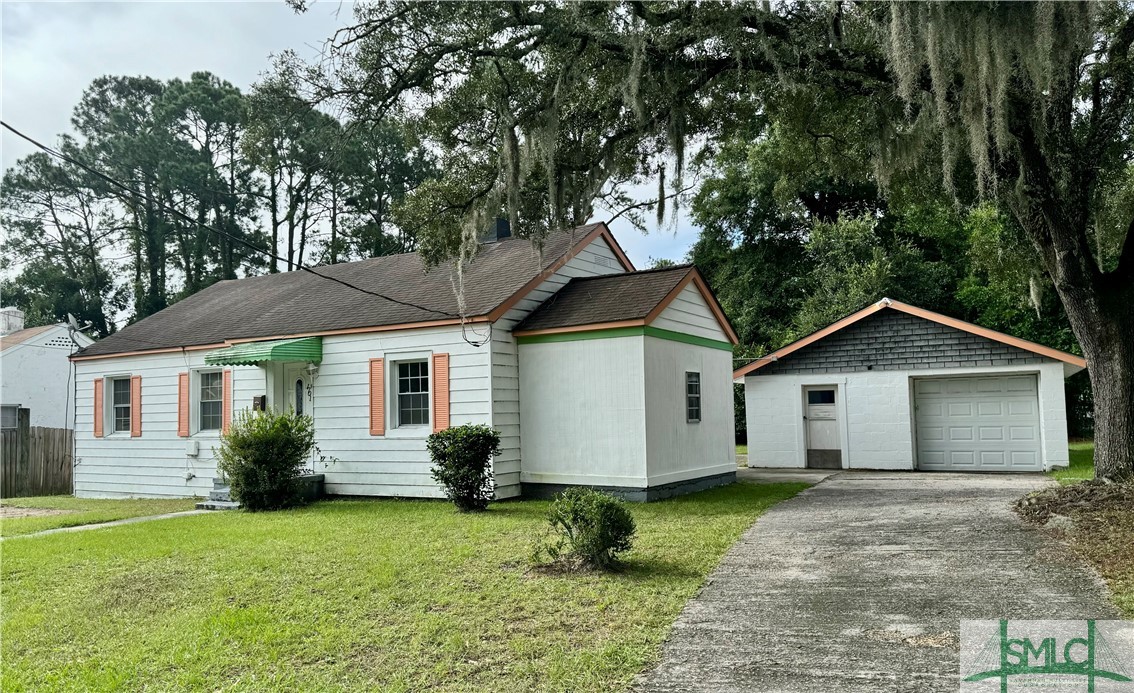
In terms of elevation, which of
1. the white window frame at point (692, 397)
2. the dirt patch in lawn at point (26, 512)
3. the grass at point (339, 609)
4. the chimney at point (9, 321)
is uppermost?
the chimney at point (9, 321)

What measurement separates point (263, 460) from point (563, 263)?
5642 mm

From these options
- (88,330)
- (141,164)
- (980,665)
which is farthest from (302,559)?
(88,330)

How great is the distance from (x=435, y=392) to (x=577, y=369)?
2263mm

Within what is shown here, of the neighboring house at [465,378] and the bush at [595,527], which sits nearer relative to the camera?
the bush at [595,527]

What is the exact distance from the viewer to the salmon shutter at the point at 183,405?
14.7 meters

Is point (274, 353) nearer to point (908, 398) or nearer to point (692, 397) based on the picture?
point (692, 397)

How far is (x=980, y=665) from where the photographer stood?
4.17 m

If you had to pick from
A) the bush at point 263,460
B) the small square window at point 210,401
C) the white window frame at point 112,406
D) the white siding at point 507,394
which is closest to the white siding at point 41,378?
the white window frame at point 112,406

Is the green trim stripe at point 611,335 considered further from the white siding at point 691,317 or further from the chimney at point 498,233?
the chimney at point 498,233

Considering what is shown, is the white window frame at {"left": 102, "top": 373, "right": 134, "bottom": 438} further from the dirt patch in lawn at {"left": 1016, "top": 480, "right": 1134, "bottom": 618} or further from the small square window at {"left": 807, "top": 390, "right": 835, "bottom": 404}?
the dirt patch in lawn at {"left": 1016, "top": 480, "right": 1134, "bottom": 618}

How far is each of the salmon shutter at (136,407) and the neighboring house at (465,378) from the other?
37mm

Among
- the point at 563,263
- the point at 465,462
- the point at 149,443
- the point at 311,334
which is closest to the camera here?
the point at 465,462

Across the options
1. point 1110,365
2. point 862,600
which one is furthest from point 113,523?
point 1110,365

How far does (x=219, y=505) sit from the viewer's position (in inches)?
481
